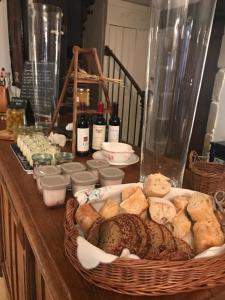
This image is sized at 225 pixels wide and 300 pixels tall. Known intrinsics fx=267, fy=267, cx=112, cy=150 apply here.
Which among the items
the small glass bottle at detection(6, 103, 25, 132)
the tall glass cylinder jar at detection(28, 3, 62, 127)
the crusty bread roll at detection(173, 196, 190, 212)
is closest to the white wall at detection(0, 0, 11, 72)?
the tall glass cylinder jar at detection(28, 3, 62, 127)

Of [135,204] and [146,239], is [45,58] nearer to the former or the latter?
[135,204]

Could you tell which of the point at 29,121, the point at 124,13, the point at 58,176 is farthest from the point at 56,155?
the point at 124,13

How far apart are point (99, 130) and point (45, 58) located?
0.72 m

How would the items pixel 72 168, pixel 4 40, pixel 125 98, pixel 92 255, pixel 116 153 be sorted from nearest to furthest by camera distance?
1. pixel 92 255
2. pixel 72 168
3. pixel 116 153
4. pixel 4 40
5. pixel 125 98

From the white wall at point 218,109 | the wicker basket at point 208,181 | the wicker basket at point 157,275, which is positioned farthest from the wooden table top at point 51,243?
the white wall at point 218,109

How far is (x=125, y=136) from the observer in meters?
3.84

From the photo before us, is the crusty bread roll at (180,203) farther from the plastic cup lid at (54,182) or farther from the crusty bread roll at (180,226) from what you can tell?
the plastic cup lid at (54,182)

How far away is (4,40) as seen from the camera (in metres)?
2.54

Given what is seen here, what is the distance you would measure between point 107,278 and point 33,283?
488 mm

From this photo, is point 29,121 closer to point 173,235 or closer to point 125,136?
point 173,235

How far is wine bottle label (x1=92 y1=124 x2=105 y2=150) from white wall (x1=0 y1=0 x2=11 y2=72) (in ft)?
6.07

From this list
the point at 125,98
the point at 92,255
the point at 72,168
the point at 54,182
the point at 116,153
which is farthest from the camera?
the point at 125,98

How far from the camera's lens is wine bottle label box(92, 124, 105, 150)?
119 centimetres

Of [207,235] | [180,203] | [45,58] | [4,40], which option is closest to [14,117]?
[45,58]
